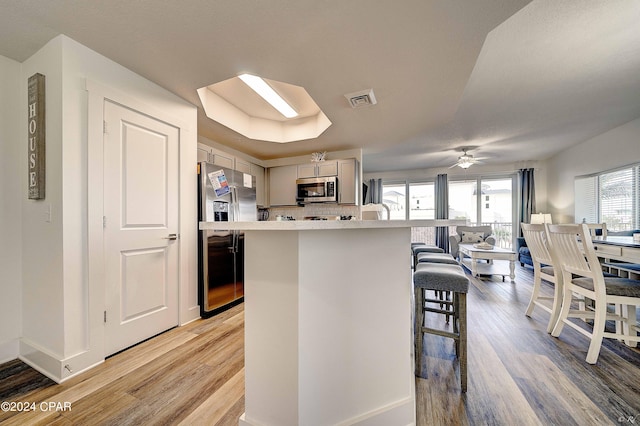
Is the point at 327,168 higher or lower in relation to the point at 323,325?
higher

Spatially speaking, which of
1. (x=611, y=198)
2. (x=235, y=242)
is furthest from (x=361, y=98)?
(x=611, y=198)

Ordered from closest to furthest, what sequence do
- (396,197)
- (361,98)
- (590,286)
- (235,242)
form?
(590,286) → (361,98) → (235,242) → (396,197)

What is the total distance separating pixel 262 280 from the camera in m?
1.05

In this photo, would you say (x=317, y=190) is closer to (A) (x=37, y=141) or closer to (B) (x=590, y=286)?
(A) (x=37, y=141)

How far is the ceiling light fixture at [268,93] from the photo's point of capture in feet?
8.13

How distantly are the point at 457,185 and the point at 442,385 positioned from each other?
6313 mm

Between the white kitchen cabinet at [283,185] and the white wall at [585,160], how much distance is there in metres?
5.18

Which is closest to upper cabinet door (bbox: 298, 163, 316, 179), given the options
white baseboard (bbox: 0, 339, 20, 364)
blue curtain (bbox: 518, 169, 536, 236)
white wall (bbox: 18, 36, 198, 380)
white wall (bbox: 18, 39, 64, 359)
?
white wall (bbox: 18, 36, 198, 380)

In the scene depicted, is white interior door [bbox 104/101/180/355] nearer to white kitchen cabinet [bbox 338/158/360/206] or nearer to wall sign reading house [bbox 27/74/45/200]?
wall sign reading house [bbox 27/74/45/200]

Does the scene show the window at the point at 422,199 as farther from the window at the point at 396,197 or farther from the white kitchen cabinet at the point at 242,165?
the white kitchen cabinet at the point at 242,165

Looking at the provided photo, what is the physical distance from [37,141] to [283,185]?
3.24m

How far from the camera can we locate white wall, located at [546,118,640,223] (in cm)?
371

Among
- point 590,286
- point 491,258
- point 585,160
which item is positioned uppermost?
point 585,160

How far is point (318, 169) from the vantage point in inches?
174
